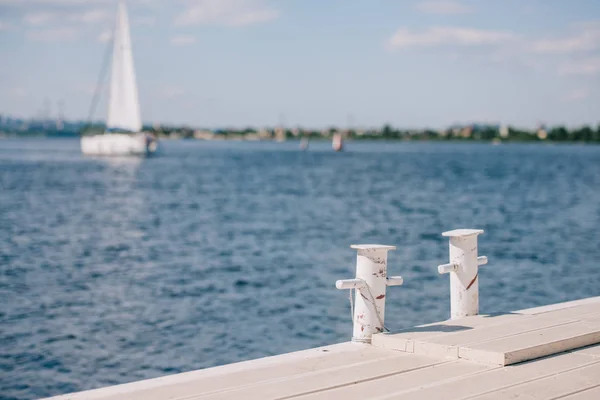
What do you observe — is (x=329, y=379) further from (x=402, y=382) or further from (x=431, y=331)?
(x=431, y=331)

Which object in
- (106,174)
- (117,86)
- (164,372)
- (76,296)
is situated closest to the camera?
(164,372)

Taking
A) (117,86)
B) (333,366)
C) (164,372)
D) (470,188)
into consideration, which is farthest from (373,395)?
(117,86)

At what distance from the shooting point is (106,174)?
282 ft

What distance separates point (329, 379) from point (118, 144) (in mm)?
102303

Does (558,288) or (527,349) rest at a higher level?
(527,349)

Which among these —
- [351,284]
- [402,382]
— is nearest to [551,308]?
[351,284]

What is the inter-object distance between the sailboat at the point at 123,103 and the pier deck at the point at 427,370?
310ft

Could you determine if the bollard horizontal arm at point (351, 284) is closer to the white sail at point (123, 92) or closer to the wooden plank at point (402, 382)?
the wooden plank at point (402, 382)

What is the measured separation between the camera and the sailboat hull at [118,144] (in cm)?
10425

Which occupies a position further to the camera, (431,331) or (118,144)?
(118,144)

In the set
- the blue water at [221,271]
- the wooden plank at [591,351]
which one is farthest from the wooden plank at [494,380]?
the blue water at [221,271]

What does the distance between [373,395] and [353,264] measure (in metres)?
18.5

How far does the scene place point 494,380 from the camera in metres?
6.12

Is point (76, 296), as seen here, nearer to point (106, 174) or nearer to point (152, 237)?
point (152, 237)
